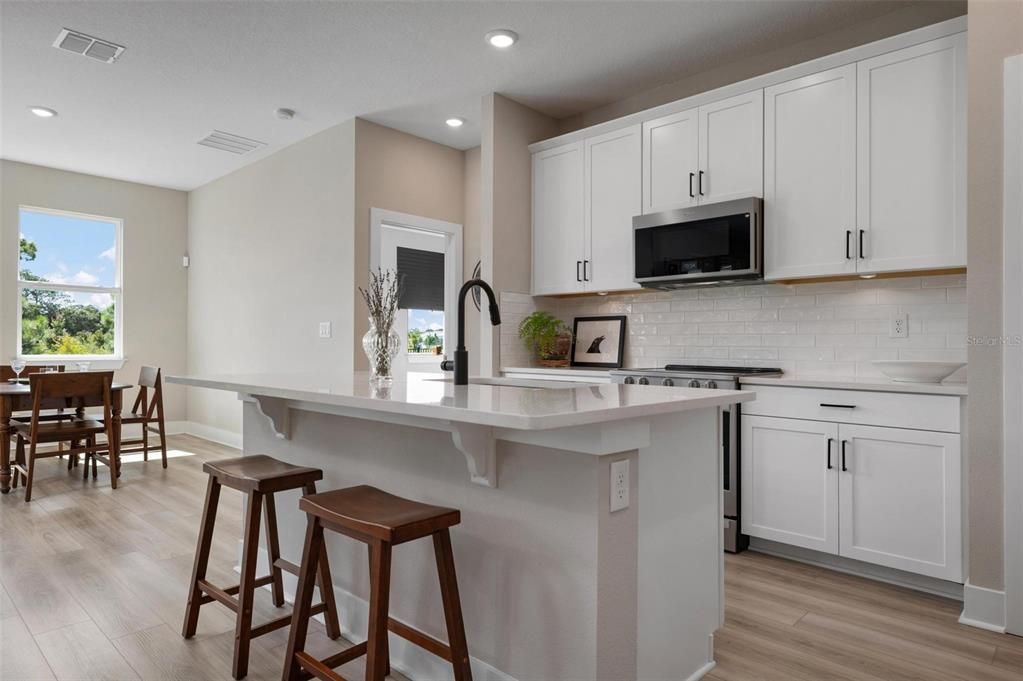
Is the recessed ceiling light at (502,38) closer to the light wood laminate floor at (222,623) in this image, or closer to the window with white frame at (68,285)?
the light wood laminate floor at (222,623)

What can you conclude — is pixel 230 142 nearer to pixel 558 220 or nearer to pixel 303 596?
pixel 558 220

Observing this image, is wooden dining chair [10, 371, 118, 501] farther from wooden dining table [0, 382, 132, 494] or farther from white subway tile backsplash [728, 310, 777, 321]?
white subway tile backsplash [728, 310, 777, 321]

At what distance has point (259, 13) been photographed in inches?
124

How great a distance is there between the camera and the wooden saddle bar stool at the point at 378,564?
1.55m

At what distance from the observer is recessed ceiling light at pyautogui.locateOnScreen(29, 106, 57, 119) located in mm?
4422

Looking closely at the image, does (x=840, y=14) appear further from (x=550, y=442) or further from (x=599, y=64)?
(x=550, y=442)

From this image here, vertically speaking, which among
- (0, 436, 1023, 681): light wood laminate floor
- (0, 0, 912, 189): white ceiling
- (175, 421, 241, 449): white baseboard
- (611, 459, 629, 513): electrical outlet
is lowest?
(0, 436, 1023, 681): light wood laminate floor

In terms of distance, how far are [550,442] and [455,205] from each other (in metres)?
4.11

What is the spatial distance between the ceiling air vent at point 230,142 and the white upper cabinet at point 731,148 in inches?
145

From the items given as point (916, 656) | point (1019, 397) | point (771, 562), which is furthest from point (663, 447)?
point (771, 562)

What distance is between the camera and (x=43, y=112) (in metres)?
4.49

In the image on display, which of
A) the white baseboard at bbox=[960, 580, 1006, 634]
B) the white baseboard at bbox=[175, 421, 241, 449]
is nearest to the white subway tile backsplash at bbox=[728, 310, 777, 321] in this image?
the white baseboard at bbox=[960, 580, 1006, 634]

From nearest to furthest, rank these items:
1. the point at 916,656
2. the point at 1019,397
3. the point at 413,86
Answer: the point at 916,656, the point at 1019,397, the point at 413,86

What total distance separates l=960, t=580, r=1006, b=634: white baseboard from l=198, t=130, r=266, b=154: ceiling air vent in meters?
5.45
